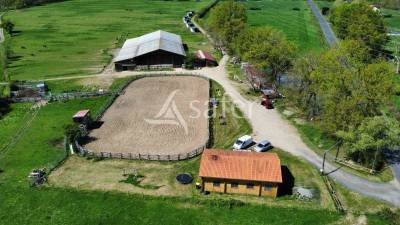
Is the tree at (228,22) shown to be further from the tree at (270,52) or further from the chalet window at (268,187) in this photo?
the chalet window at (268,187)

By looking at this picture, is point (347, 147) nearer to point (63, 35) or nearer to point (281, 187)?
point (281, 187)

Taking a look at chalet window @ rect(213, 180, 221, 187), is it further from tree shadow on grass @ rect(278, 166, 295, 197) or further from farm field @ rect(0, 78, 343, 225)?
tree shadow on grass @ rect(278, 166, 295, 197)

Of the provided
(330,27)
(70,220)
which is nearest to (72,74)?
(70,220)

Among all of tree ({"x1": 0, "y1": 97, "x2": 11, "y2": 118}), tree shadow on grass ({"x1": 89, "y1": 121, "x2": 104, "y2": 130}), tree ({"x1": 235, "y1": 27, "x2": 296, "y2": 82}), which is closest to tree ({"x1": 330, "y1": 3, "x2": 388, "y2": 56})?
tree ({"x1": 235, "y1": 27, "x2": 296, "y2": 82})

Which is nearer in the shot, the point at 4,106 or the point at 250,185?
the point at 250,185

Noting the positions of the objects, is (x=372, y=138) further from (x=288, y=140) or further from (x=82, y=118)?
(x=82, y=118)

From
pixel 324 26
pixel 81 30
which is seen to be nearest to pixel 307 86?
pixel 324 26
